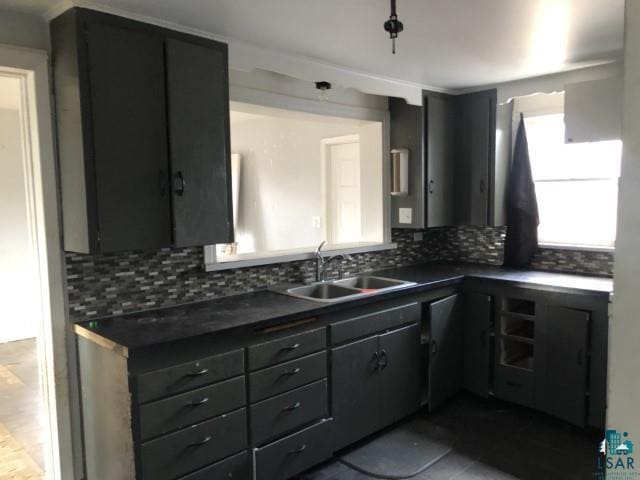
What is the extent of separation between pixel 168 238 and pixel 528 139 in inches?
111

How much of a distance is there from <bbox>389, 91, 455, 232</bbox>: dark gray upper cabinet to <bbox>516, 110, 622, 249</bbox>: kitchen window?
0.62 m

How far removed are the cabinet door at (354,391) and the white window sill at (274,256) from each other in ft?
2.35

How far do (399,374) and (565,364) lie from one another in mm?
1011

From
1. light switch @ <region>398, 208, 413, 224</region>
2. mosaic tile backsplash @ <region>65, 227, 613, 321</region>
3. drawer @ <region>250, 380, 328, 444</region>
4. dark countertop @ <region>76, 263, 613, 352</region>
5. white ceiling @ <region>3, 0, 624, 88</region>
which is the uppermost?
white ceiling @ <region>3, 0, 624, 88</region>

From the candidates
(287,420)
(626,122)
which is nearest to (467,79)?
(287,420)

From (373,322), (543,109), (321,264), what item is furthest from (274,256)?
(543,109)

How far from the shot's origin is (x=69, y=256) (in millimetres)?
2279

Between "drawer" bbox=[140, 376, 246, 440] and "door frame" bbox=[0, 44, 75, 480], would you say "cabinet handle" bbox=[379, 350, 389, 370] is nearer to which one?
"drawer" bbox=[140, 376, 246, 440]

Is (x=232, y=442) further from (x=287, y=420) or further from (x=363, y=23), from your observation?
(x=363, y=23)

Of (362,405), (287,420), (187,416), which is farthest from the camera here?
(362,405)

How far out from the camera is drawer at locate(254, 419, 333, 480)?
2.32 metres

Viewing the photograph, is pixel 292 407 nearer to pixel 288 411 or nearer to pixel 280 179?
pixel 288 411

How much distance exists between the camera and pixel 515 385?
3.26 metres

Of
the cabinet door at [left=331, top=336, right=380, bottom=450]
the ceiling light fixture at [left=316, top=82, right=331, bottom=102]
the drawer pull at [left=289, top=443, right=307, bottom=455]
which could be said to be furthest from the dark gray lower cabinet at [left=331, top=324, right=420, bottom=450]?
the ceiling light fixture at [left=316, top=82, right=331, bottom=102]
